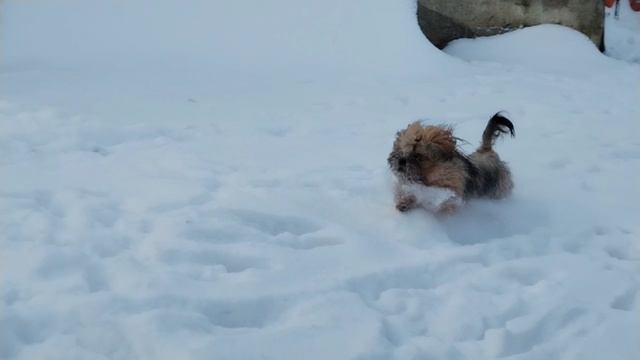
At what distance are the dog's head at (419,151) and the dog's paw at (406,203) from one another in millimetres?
142

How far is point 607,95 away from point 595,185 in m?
4.00

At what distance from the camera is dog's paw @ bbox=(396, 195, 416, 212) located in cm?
434

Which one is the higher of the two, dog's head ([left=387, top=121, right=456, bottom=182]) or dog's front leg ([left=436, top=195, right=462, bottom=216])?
dog's head ([left=387, top=121, right=456, bottom=182])

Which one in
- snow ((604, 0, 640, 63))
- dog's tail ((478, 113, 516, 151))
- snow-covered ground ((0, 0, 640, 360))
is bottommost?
snow ((604, 0, 640, 63))

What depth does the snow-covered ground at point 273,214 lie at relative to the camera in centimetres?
312

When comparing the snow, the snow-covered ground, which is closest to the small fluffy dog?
the snow-covered ground

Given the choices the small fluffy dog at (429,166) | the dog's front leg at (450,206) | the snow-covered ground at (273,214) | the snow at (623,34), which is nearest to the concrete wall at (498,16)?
the snow at (623,34)

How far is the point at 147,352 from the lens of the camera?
2.83 m

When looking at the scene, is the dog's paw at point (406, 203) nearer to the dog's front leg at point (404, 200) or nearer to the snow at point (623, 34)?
the dog's front leg at point (404, 200)

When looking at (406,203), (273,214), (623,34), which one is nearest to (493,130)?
(406,203)

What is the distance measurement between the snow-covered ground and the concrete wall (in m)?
2.65

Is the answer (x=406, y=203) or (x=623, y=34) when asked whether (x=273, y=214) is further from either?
(x=623, y=34)

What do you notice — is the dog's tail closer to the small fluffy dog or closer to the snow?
the small fluffy dog

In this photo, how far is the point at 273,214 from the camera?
14.0 ft
